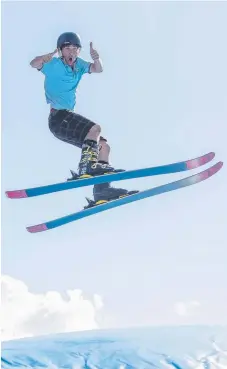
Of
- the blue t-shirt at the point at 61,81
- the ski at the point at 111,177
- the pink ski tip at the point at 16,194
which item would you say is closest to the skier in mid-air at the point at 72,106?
the blue t-shirt at the point at 61,81

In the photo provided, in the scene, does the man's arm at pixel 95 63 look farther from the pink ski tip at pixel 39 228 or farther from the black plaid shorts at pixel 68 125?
the pink ski tip at pixel 39 228

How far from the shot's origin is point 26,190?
6875mm

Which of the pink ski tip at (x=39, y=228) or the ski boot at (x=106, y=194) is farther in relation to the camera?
the pink ski tip at (x=39, y=228)

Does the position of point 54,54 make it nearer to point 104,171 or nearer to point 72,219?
point 104,171

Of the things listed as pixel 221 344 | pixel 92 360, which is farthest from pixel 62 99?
pixel 221 344

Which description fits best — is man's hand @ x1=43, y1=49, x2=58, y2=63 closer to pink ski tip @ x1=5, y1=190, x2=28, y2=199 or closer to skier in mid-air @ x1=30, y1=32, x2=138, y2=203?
skier in mid-air @ x1=30, y1=32, x2=138, y2=203

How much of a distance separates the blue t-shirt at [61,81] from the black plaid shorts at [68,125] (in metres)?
0.10

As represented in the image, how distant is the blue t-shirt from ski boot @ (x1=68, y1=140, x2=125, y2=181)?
0.55 metres

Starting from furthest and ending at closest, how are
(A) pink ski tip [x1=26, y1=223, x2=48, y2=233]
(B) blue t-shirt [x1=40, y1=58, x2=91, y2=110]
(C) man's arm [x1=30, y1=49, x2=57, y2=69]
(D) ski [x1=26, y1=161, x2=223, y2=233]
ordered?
1. (A) pink ski tip [x1=26, y1=223, x2=48, y2=233]
2. (D) ski [x1=26, y1=161, x2=223, y2=233]
3. (B) blue t-shirt [x1=40, y1=58, x2=91, y2=110]
4. (C) man's arm [x1=30, y1=49, x2=57, y2=69]

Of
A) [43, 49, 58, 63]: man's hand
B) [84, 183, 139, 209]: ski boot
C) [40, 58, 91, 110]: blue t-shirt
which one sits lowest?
[84, 183, 139, 209]: ski boot

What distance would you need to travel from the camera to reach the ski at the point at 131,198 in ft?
23.0

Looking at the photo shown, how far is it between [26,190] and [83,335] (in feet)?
8.81

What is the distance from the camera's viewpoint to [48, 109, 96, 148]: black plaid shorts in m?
6.94

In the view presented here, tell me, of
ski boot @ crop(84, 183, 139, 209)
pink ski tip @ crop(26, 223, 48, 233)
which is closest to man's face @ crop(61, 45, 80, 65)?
ski boot @ crop(84, 183, 139, 209)
